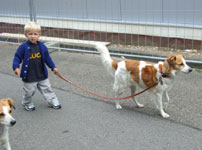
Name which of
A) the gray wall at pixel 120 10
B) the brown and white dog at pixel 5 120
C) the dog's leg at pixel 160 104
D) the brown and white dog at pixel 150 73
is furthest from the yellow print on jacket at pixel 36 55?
the gray wall at pixel 120 10

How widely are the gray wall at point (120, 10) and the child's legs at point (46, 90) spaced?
369 cm

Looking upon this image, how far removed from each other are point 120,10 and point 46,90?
4.41m

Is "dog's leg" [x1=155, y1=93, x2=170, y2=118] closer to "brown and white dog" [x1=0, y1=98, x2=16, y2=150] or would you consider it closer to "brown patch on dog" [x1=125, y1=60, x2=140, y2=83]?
"brown patch on dog" [x1=125, y1=60, x2=140, y2=83]

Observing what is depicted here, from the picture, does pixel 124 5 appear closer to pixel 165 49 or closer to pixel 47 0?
pixel 165 49

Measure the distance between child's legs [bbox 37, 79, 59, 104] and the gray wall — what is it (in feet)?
12.1

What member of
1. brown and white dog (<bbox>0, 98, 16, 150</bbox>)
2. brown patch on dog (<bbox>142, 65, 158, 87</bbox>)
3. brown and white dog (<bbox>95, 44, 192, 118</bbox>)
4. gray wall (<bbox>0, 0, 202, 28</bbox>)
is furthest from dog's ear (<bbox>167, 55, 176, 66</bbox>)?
gray wall (<bbox>0, 0, 202, 28</bbox>)

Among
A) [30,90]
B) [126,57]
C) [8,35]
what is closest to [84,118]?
[30,90]

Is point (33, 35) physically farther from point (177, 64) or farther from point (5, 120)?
point (177, 64)

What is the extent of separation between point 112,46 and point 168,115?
4309mm

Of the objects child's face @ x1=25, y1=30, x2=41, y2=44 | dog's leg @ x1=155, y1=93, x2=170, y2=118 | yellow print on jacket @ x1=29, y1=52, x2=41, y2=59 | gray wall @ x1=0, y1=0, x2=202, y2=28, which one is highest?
gray wall @ x1=0, y1=0, x2=202, y2=28

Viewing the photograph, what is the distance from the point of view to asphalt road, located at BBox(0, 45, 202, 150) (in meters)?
3.77

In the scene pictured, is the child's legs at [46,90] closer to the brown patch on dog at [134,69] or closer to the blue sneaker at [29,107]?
the blue sneaker at [29,107]

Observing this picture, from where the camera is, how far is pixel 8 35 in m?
9.70

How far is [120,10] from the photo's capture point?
326 inches
